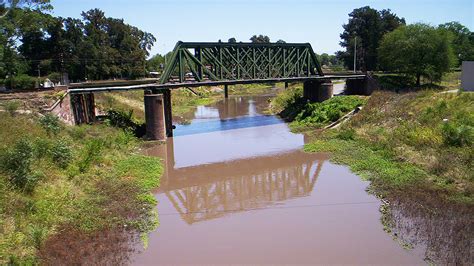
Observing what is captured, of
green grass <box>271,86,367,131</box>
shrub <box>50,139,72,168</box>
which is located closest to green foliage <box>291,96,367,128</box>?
green grass <box>271,86,367,131</box>

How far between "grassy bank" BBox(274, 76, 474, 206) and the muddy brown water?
1447 mm

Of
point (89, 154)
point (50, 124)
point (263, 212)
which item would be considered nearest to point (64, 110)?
point (50, 124)

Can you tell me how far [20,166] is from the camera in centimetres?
1761

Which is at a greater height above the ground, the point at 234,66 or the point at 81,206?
the point at 234,66

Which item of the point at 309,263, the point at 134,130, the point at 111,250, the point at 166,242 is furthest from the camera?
the point at 134,130

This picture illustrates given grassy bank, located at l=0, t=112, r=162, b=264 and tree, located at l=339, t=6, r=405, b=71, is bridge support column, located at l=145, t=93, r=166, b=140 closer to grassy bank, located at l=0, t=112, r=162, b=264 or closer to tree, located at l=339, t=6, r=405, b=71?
grassy bank, located at l=0, t=112, r=162, b=264

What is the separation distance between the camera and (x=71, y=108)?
34.0 meters

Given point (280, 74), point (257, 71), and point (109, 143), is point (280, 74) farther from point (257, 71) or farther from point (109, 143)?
point (109, 143)

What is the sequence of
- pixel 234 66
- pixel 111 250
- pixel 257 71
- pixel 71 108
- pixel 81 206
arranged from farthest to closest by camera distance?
pixel 257 71 < pixel 234 66 < pixel 71 108 < pixel 81 206 < pixel 111 250

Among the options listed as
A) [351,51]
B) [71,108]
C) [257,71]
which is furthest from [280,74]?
[351,51]

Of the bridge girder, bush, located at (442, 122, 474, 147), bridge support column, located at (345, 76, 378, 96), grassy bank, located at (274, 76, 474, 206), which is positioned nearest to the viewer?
grassy bank, located at (274, 76, 474, 206)

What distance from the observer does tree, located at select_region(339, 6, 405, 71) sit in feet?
231

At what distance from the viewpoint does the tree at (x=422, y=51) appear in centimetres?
4775

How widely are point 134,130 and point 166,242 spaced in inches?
894
